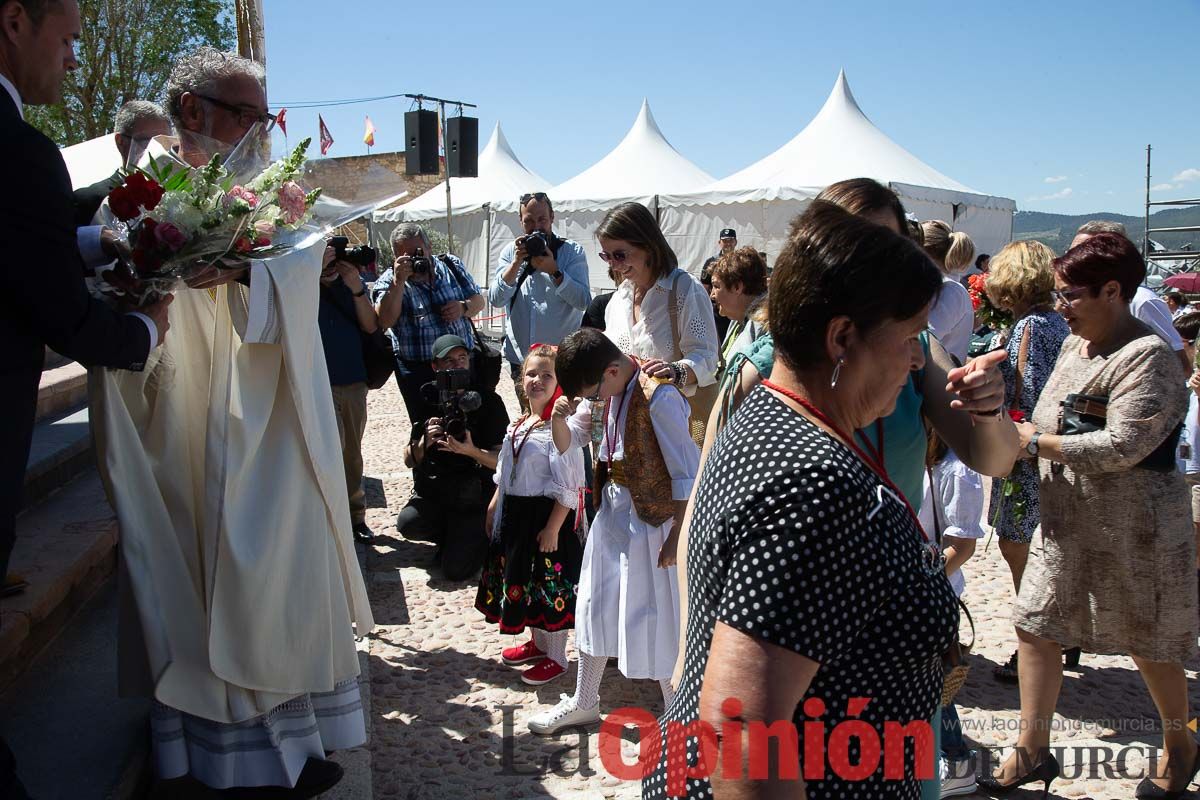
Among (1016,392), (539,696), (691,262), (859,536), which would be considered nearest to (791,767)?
(859,536)

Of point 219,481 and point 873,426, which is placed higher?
point 873,426

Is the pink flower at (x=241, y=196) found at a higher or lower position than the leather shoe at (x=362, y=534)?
higher

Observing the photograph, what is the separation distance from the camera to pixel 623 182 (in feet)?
61.5

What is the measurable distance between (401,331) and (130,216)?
373cm

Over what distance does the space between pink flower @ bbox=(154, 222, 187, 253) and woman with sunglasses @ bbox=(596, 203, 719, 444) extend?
2122 mm

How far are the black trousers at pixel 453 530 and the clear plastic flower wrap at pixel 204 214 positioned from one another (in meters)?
2.92

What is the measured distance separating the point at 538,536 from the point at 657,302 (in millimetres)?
1254

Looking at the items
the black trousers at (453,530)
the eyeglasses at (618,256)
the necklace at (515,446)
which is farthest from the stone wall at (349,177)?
the black trousers at (453,530)

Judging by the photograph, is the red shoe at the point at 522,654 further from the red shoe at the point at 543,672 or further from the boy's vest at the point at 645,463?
the boy's vest at the point at 645,463

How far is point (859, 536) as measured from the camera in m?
1.31

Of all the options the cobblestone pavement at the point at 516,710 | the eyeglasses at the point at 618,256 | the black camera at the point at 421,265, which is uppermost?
the black camera at the point at 421,265

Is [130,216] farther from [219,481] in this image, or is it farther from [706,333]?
[706,333]

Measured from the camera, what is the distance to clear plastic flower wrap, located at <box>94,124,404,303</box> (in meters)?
2.28

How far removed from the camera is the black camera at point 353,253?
212 inches
